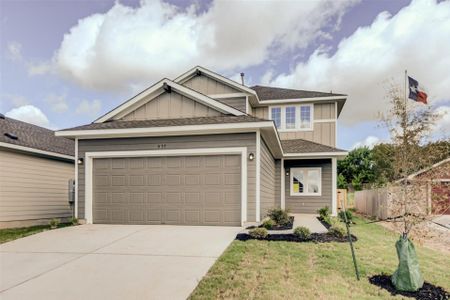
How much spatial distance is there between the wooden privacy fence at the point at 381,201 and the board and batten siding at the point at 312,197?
2.26 m

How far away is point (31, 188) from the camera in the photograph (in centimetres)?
1270

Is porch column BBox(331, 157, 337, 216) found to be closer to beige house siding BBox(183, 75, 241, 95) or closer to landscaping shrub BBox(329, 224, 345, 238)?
beige house siding BBox(183, 75, 241, 95)

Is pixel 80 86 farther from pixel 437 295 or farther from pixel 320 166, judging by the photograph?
pixel 437 295

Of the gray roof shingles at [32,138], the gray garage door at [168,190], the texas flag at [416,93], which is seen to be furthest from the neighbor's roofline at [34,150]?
the texas flag at [416,93]

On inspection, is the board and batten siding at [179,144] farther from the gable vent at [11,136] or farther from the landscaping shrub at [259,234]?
the gable vent at [11,136]

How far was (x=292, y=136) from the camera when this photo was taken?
Result: 1662 centimetres

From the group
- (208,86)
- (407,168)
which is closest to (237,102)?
(208,86)

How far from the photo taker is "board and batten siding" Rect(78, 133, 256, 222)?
9422mm

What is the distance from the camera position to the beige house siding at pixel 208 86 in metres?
15.0

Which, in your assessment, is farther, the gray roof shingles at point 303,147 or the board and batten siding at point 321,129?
the board and batten siding at point 321,129

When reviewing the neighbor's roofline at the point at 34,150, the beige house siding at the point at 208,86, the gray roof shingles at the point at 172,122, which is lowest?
the neighbor's roofline at the point at 34,150

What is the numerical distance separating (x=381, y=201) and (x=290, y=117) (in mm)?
5932

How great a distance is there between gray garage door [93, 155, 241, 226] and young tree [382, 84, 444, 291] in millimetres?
4916

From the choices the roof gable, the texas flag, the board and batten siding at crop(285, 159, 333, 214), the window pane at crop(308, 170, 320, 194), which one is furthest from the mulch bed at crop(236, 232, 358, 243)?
the roof gable
